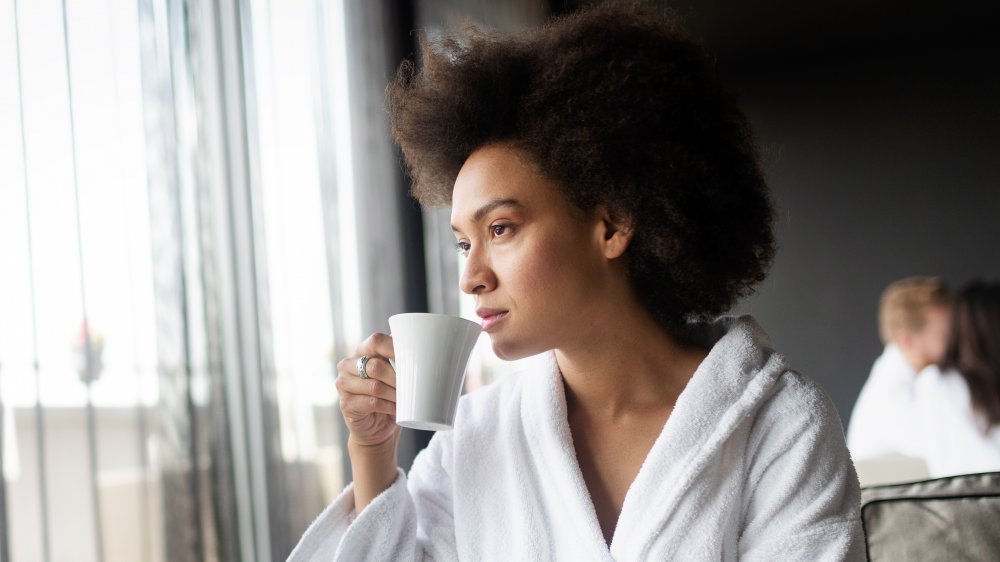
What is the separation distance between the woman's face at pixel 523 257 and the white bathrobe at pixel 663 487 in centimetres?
16

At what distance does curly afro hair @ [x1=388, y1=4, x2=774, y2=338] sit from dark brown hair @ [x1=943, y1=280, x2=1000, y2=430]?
2493 millimetres

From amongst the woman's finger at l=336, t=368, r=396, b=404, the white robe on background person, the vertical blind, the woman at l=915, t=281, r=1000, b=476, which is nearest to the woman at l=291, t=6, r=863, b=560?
the woman's finger at l=336, t=368, r=396, b=404

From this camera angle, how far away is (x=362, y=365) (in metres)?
1.16

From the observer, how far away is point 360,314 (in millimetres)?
2744

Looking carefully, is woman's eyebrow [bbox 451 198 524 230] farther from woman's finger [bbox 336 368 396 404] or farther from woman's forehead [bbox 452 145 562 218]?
woman's finger [bbox 336 368 396 404]

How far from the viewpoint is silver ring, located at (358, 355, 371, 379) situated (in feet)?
3.80

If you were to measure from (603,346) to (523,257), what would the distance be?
0.64 feet

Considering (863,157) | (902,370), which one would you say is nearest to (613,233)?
(902,370)

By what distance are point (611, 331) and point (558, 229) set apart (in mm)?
167

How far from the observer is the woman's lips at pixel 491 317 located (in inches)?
47.2

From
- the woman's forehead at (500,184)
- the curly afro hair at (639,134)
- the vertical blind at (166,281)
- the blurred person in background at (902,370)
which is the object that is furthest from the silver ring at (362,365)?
the blurred person in background at (902,370)

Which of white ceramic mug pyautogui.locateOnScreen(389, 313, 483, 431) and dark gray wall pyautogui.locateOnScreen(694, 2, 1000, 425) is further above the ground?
dark gray wall pyautogui.locateOnScreen(694, 2, 1000, 425)

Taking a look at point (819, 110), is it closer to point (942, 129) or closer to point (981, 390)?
point (942, 129)

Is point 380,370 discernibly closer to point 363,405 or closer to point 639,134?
point 363,405
